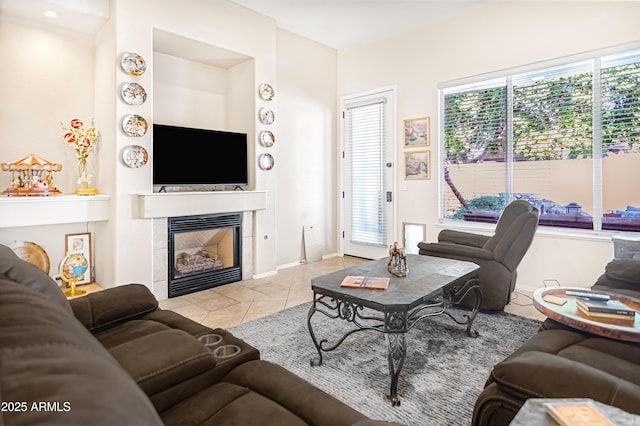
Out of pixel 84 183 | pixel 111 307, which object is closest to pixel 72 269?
pixel 84 183

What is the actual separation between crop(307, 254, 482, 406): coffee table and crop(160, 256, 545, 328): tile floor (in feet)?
2.93

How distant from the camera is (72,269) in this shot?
3.50m

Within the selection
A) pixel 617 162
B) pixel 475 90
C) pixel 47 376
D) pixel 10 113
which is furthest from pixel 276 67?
pixel 47 376

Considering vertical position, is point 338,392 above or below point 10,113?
below

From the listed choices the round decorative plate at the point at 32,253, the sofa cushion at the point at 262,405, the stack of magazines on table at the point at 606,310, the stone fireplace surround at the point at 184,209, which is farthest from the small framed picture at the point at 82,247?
the stack of magazines on table at the point at 606,310

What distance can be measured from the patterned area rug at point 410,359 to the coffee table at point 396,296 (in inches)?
3.8

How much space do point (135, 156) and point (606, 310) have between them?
12.6 feet

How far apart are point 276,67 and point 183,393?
4.62 metres

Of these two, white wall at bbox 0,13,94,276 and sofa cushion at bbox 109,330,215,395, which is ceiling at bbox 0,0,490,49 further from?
sofa cushion at bbox 109,330,215,395

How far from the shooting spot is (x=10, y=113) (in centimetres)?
346

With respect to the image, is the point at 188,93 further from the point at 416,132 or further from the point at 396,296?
the point at 396,296

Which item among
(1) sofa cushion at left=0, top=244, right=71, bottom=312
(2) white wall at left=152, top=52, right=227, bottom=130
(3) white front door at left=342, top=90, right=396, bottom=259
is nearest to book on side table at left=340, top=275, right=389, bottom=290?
(1) sofa cushion at left=0, top=244, right=71, bottom=312

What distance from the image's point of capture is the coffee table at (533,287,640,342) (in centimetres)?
158

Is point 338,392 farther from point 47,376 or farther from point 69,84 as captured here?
point 69,84
